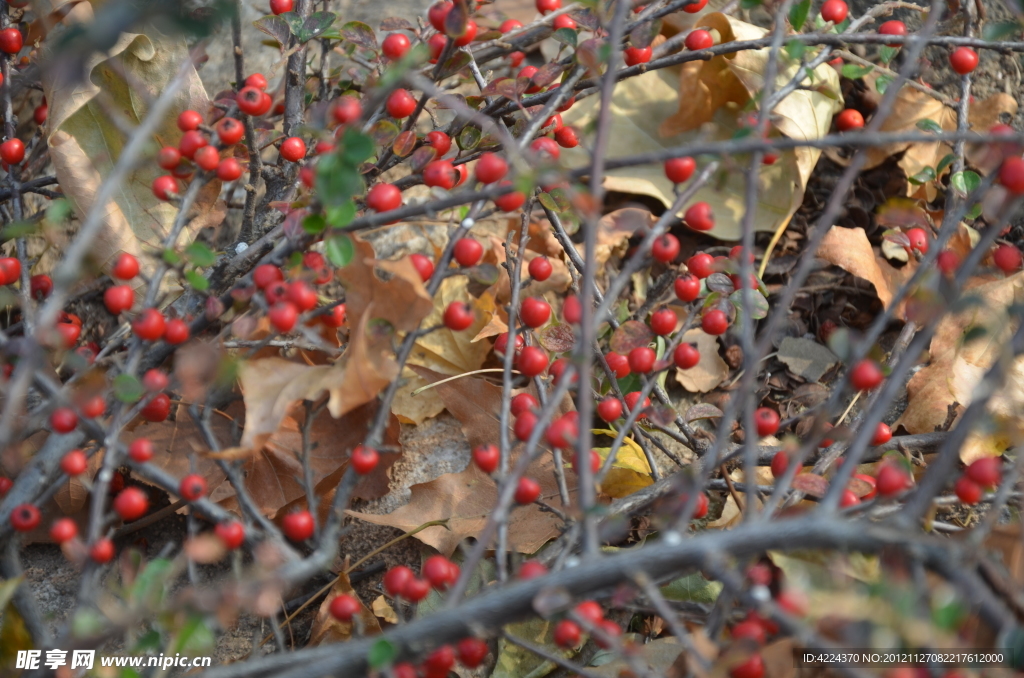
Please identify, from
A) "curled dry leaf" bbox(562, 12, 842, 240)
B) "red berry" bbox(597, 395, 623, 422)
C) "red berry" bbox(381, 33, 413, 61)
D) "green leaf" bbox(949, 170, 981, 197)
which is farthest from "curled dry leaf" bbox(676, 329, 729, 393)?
"red berry" bbox(381, 33, 413, 61)

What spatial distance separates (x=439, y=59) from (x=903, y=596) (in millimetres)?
1210

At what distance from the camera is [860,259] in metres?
1.80

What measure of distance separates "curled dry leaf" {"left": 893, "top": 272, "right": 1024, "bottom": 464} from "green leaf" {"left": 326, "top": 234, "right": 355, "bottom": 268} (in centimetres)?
120

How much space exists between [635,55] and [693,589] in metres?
1.04

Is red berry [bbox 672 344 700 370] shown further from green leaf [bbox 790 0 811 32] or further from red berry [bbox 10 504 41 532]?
red berry [bbox 10 504 41 532]

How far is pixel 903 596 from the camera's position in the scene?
769mm

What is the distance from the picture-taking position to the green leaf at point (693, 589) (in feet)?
4.74

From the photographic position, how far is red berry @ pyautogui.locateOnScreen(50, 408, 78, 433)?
45.5 inches

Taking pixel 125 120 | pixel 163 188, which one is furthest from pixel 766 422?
pixel 125 120

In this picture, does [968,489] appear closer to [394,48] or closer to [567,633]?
[567,633]

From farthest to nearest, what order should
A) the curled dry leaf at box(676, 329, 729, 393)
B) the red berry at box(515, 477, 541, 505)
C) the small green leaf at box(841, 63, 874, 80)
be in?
the curled dry leaf at box(676, 329, 729, 393), the small green leaf at box(841, 63, 874, 80), the red berry at box(515, 477, 541, 505)

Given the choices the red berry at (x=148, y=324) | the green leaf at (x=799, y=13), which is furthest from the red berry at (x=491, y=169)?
the green leaf at (x=799, y=13)

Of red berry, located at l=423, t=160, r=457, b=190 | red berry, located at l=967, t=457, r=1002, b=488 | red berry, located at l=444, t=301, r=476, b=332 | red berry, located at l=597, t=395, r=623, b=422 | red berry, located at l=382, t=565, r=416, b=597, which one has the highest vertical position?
red berry, located at l=423, t=160, r=457, b=190

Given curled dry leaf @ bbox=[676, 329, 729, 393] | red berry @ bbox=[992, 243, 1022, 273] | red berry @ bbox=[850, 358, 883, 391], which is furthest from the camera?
curled dry leaf @ bbox=[676, 329, 729, 393]
